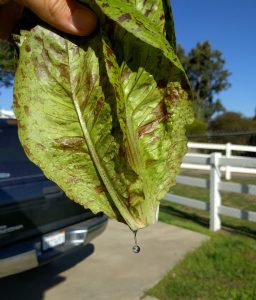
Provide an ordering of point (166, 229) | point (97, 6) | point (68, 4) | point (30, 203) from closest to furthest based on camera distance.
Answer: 1. point (97, 6)
2. point (68, 4)
3. point (30, 203)
4. point (166, 229)

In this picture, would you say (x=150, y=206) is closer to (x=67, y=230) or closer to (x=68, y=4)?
→ (x=68, y=4)

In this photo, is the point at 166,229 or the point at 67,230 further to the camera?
the point at 166,229

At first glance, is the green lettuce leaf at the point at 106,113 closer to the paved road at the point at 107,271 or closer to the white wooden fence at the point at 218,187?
the paved road at the point at 107,271

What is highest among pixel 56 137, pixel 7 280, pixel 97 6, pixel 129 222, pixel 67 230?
pixel 97 6

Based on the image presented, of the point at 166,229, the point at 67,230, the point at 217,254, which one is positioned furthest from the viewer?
the point at 166,229

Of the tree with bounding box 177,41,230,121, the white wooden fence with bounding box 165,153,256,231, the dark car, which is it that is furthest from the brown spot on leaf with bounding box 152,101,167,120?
the tree with bounding box 177,41,230,121

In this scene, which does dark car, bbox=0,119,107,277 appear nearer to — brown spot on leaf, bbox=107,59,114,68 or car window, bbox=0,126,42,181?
car window, bbox=0,126,42,181

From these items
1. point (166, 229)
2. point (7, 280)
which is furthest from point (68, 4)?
point (166, 229)

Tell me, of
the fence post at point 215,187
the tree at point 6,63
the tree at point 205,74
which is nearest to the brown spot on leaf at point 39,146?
the fence post at point 215,187
